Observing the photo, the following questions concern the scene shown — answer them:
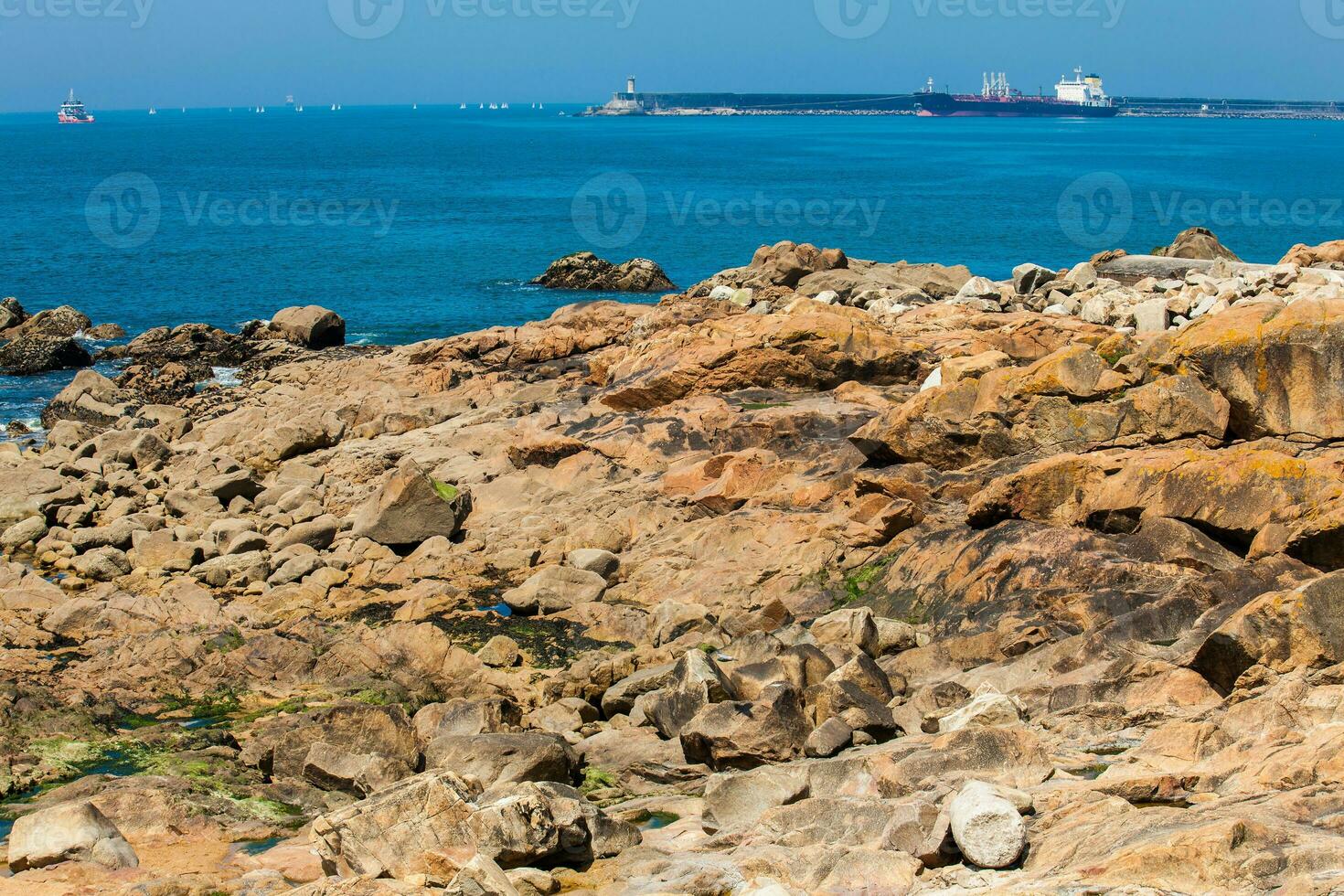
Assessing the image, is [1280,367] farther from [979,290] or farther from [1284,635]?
[979,290]

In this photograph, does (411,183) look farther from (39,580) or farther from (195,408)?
(39,580)

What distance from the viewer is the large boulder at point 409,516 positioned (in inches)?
829

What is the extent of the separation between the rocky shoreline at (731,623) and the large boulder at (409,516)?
0.06 metres

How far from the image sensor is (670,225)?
8369 centimetres

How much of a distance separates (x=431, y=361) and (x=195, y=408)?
21.4 ft

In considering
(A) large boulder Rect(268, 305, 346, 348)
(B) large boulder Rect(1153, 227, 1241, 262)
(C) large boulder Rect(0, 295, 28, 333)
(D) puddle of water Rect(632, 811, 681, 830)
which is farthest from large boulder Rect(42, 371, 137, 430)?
(B) large boulder Rect(1153, 227, 1241, 262)

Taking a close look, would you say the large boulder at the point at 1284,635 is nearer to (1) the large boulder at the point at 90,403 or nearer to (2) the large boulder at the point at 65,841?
(2) the large boulder at the point at 65,841

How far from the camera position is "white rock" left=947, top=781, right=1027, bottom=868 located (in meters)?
Answer: 8.62

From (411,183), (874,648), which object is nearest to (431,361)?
(874,648)

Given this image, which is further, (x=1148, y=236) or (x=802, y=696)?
(x=1148, y=236)

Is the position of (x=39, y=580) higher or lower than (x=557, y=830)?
lower

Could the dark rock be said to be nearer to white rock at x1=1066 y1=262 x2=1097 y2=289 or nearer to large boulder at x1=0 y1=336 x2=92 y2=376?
large boulder at x1=0 y1=336 x2=92 y2=376

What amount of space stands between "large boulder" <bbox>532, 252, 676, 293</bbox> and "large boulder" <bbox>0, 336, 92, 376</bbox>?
2136cm

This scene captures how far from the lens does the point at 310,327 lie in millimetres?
41938
